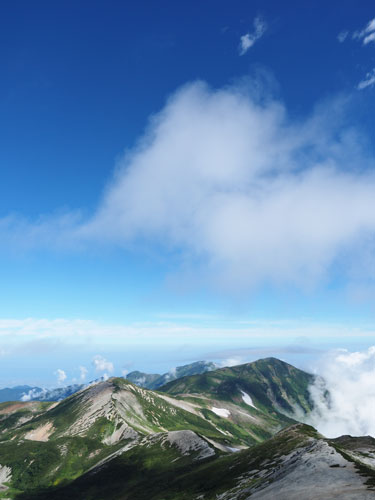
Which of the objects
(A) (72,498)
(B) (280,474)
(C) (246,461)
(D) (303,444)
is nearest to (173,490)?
(C) (246,461)

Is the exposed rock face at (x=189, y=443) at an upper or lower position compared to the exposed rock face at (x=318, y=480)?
lower

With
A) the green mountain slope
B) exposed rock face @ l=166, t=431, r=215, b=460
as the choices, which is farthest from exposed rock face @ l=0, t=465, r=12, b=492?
exposed rock face @ l=166, t=431, r=215, b=460

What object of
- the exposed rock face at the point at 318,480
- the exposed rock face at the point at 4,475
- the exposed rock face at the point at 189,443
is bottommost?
the exposed rock face at the point at 4,475

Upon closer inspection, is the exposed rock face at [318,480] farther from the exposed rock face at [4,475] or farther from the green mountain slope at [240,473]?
the exposed rock face at [4,475]

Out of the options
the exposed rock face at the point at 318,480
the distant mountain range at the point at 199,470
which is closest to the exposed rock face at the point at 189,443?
the distant mountain range at the point at 199,470

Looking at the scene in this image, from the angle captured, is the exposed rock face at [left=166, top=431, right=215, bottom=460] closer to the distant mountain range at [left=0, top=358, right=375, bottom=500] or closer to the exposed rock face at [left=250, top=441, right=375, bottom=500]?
the distant mountain range at [left=0, top=358, right=375, bottom=500]

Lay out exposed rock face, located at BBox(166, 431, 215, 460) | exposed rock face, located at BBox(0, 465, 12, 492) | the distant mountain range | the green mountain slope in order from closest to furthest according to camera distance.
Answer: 1. the green mountain slope
2. the distant mountain range
3. exposed rock face, located at BBox(166, 431, 215, 460)
4. exposed rock face, located at BBox(0, 465, 12, 492)

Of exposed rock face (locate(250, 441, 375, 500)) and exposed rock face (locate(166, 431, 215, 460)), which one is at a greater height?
exposed rock face (locate(250, 441, 375, 500))

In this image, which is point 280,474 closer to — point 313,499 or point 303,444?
point 313,499

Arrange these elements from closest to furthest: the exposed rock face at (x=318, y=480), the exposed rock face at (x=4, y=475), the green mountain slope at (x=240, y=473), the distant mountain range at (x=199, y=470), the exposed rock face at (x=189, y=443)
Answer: the exposed rock face at (x=318, y=480) → the green mountain slope at (x=240, y=473) → the distant mountain range at (x=199, y=470) → the exposed rock face at (x=189, y=443) → the exposed rock face at (x=4, y=475)

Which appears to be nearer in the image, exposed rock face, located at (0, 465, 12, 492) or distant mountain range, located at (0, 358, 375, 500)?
distant mountain range, located at (0, 358, 375, 500)

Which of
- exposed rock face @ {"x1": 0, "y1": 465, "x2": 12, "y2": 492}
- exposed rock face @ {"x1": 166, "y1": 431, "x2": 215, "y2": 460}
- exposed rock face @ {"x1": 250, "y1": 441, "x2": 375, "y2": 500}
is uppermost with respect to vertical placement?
exposed rock face @ {"x1": 250, "y1": 441, "x2": 375, "y2": 500}

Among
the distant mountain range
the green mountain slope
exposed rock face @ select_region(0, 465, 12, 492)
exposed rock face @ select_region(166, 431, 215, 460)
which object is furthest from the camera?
exposed rock face @ select_region(0, 465, 12, 492)
